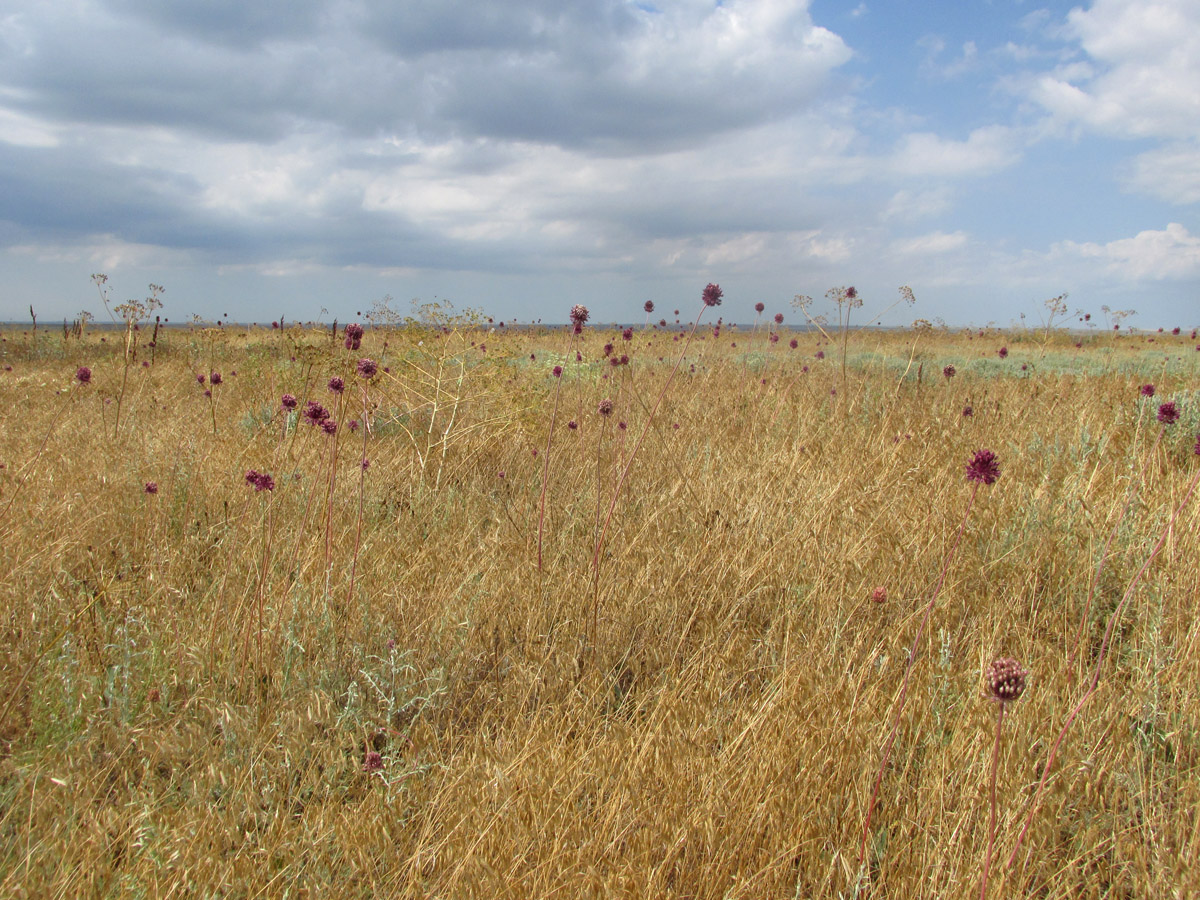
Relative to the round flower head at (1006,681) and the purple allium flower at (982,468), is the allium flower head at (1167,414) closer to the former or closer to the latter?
the purple allium flower at (982,468)

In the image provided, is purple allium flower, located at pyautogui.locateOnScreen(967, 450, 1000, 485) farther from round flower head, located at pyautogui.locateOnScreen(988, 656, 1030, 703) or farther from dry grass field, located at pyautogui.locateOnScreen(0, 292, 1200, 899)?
round flower head, located at pyautogui.locateOnScreen(988, 656, 1030, 703)

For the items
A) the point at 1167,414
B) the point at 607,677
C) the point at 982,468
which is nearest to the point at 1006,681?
the point at 982,468

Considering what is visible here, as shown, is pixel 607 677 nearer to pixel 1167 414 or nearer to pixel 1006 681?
pixel 1006 681

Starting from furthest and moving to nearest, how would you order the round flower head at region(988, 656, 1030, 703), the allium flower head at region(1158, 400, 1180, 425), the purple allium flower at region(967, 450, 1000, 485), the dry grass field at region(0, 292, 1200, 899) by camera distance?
the allium flower head at region(1158, 400, 1180, 425) → the purple allium flower at region(967, 450, 1000, 485) → the dry grass field at region(0, 292, 1200, 899) → the round flower head at region(988, 656, 1030, 703)

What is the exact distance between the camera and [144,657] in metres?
1.96

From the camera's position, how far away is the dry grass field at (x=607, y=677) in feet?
4.40

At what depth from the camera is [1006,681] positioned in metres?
1.11

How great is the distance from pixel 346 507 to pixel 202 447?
5.72ft

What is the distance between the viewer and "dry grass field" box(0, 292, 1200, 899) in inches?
52.7

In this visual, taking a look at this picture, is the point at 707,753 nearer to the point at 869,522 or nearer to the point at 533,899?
the point at 533,899

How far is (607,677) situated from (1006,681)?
1.15m

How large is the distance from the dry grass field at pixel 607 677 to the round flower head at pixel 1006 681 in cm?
1

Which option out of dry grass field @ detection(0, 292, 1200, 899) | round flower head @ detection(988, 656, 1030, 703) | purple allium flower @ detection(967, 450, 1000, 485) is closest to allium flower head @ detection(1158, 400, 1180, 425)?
dry grass field @ detection(0, 292, 1200, 899)

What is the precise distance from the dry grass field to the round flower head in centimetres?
1
